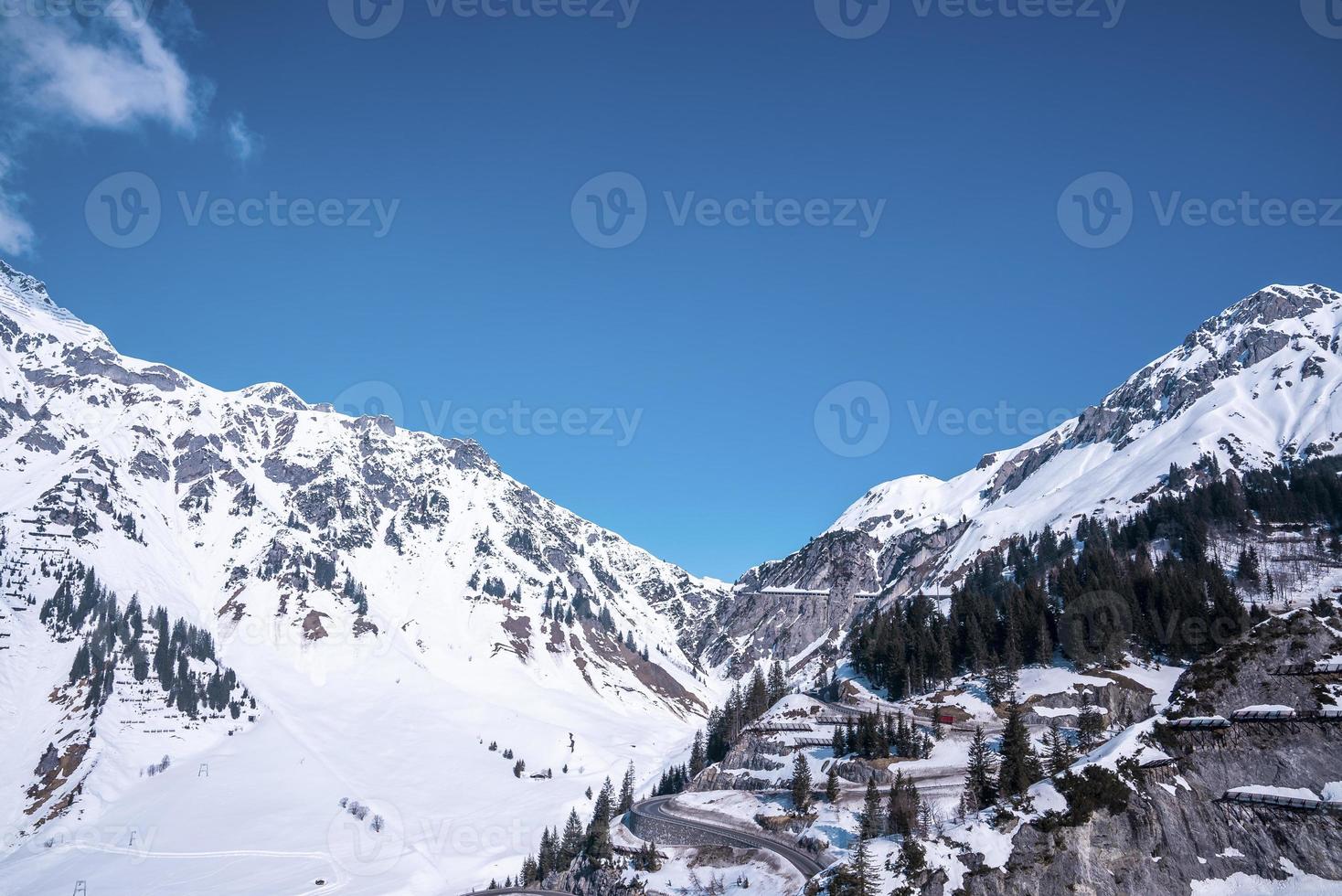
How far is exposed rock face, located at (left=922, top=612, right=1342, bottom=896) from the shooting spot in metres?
42.8

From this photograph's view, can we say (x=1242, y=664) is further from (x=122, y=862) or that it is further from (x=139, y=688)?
(x=139, y=688)

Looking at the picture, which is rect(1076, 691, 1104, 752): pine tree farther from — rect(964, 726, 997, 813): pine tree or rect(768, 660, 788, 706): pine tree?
rect(768, 660, 788, 706): pine tree

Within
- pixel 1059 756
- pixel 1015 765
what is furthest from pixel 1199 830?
pixel 1015 765

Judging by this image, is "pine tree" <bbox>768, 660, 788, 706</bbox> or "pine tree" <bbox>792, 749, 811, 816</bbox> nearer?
"pine tree" <bbox>792, 749, 811, 816</bbox>

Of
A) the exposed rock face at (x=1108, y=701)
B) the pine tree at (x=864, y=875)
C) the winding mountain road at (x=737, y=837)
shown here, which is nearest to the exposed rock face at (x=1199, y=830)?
the pine tree at (x=864, y=875)

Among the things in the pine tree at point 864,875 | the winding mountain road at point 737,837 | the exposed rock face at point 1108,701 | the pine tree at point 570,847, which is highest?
the exposed rock face at point 1108,701

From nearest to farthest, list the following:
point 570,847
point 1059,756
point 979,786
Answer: point 1059,756
point 979,786
point 570,847

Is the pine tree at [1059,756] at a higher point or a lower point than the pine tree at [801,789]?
higher

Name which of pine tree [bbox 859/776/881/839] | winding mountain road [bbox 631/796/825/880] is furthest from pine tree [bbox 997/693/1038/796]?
winding mountain road [bbox 631/796/825/880]

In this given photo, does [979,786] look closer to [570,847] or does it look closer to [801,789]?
[801,789]

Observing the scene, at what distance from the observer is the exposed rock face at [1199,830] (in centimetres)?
4275

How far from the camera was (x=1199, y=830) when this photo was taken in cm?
4428

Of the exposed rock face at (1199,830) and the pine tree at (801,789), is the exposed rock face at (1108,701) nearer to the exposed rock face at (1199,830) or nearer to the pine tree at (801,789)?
the pine tree at (801,789)

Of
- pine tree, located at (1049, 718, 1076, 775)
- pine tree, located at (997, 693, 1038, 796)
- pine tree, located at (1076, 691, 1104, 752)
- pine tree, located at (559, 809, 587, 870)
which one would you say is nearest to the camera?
pine tree, located at (1049, 718, 1076, 775)
